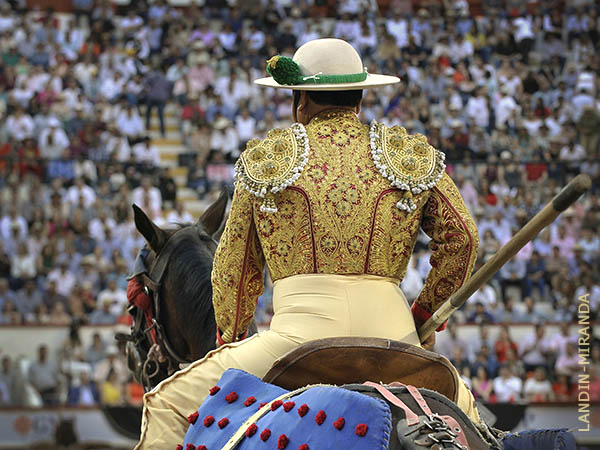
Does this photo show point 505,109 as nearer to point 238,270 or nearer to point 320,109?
point 320,109

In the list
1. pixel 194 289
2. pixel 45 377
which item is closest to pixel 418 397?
pixel 194 289

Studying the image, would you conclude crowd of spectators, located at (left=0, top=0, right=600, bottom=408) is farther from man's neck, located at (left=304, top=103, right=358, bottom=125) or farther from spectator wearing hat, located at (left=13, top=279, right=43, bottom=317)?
man's neck, located at (left=304, top=103, right=358, bottom=125)

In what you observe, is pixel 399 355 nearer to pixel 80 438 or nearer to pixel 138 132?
pixel 80 438

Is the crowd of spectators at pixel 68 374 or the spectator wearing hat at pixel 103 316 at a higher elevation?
the spectator wearing hat at pixel 103 316

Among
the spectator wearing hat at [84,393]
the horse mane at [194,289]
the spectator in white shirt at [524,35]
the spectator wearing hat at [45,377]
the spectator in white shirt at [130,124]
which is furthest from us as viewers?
the spectator in white shirt at [524,35]

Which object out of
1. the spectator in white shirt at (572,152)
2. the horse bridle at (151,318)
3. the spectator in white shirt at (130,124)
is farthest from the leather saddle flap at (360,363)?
the spectator in white shirt at (130,124)

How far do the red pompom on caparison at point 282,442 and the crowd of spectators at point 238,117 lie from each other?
7.69m

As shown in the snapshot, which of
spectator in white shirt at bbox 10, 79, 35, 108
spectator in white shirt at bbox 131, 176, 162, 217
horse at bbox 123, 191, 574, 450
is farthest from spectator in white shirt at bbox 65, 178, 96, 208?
horse at bbox 123, 191, 574, 450

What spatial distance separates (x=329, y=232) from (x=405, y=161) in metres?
0.29

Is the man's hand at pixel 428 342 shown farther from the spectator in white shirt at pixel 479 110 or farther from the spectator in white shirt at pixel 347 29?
the spectator in white shirt at pixel 347 29

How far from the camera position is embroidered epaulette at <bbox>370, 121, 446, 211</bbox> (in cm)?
293

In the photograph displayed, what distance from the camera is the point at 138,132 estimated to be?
13977 mm

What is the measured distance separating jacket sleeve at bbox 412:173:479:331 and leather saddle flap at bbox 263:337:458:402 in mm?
403

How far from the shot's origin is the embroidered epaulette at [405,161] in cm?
293
